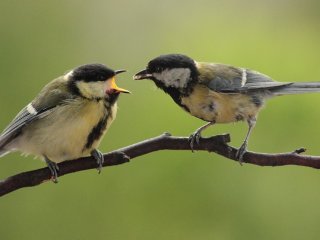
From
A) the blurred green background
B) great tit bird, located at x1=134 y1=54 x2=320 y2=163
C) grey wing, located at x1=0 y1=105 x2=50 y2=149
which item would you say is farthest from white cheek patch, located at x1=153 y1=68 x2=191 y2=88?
the blurred green background

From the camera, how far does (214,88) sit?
3.80 feet

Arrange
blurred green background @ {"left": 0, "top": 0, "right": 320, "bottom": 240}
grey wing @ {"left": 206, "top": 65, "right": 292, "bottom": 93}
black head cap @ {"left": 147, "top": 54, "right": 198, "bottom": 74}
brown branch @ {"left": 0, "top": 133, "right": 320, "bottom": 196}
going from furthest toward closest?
1. blurred green background @ {"left": 0, "top": 0, "right": 320, "bottom": 240}
2. grey wing @ {"left": 206, "top": 65, "right": 292, "bottom": 93}
3. black head cap @ {"left": 147, "top": 54, "right": 198, "bottom": 74}
4. brown branch @ {"left": 0, "top": 133, "right": 320, "bottom": 196}

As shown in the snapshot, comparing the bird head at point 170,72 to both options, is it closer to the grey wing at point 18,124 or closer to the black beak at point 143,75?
the black beak at point 143,75

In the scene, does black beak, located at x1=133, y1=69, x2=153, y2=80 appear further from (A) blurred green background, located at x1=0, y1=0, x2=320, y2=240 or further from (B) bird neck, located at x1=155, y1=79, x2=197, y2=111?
(A) blurred green background, located at x1=0, y1=0, x2=320, y2=240

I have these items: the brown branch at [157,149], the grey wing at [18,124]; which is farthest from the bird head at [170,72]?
the grey wing at [18,124]

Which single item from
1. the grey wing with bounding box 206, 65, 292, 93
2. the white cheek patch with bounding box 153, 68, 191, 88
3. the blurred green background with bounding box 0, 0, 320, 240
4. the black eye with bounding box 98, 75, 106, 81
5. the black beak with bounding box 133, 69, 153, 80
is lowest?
the blurred green background with bounding box 0, 0, 320, 240

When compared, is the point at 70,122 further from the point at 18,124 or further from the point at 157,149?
the point at 157,149

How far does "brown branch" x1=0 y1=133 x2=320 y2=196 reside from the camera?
856 mm

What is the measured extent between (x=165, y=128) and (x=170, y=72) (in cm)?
68

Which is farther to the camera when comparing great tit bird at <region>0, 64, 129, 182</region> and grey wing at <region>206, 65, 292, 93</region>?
grey wing at <region>206, 65, 292, 93</region>

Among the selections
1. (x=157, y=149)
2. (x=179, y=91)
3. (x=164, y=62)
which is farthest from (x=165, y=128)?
(x=157, y=149)

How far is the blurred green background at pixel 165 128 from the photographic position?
1.67 m

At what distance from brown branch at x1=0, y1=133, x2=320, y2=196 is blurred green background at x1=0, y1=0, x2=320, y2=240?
0.72 metres

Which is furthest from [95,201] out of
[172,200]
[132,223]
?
[172,200]
